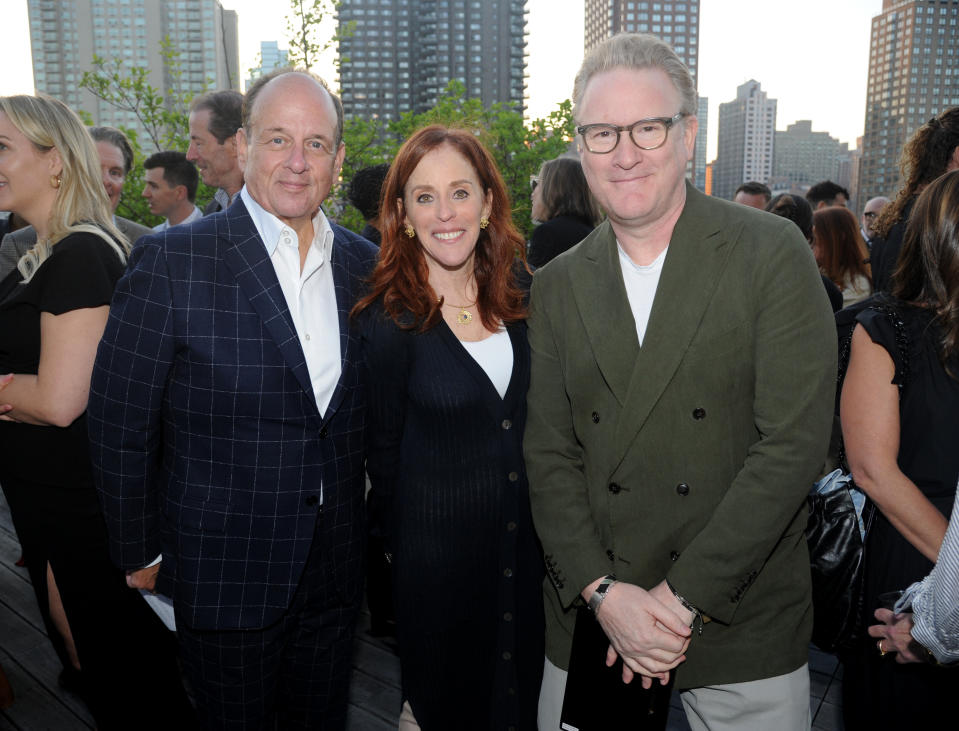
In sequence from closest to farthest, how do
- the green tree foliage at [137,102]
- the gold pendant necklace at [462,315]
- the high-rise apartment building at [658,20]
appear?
the gold pendant necklace at [462,315] → the green tree foliage at [137,102] → the high-rise apartment building at [658,20]

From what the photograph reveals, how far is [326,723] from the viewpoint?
2088mm

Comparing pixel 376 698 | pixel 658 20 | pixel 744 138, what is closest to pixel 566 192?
pixel 376 698

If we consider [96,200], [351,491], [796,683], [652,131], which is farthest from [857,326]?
[96,200]

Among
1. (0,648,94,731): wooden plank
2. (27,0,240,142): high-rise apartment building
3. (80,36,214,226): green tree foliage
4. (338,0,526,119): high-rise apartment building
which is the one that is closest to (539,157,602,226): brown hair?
(0,648,94,731): wooden plank

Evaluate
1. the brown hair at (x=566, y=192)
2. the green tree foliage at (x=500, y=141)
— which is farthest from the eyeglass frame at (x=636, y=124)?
the green tree foliage at (x=500, y=141)

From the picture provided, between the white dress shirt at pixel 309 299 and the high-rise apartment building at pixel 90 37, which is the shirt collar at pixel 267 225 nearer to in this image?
the white dress shirt at pixel 309 299

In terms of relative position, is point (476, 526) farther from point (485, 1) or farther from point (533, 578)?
point (485, 1)

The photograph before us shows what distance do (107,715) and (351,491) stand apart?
125 centimetres

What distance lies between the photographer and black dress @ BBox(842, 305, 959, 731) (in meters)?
1.62

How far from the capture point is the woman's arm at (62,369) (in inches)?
78.3

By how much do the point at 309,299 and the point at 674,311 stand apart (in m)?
0.98

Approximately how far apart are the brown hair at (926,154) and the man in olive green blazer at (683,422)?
1.68 meters

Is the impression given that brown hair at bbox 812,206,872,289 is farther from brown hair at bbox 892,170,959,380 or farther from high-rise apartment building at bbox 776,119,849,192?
high-rise apartment building at bbox 776,119,849,192

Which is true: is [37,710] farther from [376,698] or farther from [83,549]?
[376,698]
